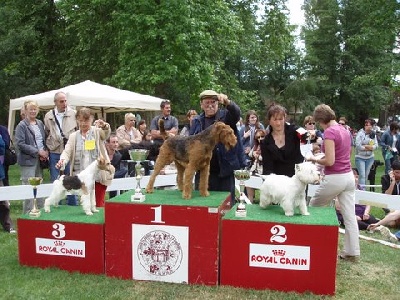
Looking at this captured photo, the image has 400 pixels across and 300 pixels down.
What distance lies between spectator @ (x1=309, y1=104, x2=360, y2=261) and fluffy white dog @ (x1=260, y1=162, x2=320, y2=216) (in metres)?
0.60

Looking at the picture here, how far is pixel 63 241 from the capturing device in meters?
4.28

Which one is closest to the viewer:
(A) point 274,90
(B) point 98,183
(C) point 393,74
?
(B) point 98,183

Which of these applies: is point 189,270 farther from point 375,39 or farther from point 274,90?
point 274,90

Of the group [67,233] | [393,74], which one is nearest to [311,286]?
[67,233]

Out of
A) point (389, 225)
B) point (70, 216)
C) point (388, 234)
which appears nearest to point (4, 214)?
point (70, 216)

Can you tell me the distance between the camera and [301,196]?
12.9 feet

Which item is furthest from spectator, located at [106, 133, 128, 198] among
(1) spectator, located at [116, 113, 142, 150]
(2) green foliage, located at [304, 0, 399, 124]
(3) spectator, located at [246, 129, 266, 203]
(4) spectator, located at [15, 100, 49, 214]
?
(2) green foliage, located at [304, 0, 399, 124]

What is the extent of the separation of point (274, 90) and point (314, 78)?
5047 mm

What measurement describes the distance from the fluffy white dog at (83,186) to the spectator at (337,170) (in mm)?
2285

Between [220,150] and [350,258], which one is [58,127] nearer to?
[220,150]

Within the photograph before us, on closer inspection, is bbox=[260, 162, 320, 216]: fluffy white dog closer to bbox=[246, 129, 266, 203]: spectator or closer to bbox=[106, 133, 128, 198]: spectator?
bbox=[246, 129, 266, 203]: spectator

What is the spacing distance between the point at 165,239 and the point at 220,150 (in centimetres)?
116

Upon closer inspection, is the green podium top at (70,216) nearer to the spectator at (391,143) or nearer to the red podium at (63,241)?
the red podium at (63,241)

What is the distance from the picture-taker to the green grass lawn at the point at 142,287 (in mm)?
3729
